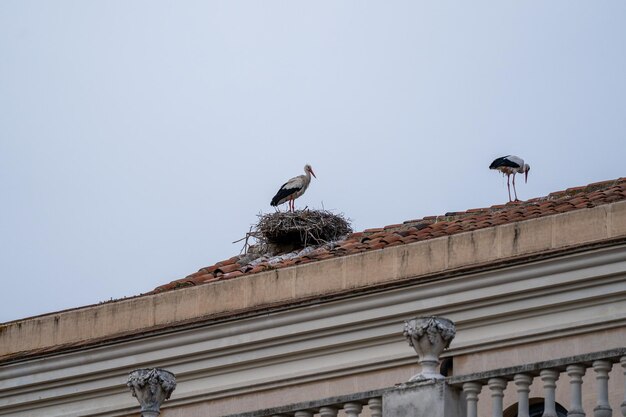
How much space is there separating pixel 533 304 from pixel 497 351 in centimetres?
43

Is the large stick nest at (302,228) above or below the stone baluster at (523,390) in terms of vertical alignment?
above

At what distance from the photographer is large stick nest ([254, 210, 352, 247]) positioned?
17.9 meters

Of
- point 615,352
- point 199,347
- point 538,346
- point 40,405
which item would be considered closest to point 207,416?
point 199,347

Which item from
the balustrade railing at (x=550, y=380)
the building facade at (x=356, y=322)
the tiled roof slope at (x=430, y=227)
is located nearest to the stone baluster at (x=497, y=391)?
the balustrade railing at (x=550, y=380)

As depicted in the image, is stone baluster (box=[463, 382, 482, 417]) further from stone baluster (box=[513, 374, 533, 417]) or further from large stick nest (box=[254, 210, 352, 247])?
large stick nest (box=[254, 210, 352, 247])

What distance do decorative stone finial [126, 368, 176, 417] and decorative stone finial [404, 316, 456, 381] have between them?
1.71m

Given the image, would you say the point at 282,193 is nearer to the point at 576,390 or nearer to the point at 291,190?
the point at 291,190

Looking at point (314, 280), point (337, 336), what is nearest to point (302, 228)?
point (314, 280)

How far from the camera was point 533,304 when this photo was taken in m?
12.9

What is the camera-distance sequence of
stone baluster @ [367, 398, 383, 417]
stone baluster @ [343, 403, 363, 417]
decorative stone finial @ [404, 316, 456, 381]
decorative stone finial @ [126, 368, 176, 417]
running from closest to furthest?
1. decorative stone finial @ [404, 316, 456, 381]
2. stone baluster @ [367, 398, 383, 417]
3. stone baluster @ [343, 403, 363, 417]
4. decorative stone finial @ [126, 368, 176, 417]

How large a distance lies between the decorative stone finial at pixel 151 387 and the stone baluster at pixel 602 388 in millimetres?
2781

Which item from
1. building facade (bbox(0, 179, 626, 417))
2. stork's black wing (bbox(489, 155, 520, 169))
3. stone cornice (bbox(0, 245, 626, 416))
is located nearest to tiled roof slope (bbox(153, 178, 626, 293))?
building facade (bbox(0, 179, 626, 417))

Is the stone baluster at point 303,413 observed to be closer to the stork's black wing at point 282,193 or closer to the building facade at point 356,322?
the building facade at point 356,322

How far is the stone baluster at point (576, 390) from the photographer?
9.11 meters
